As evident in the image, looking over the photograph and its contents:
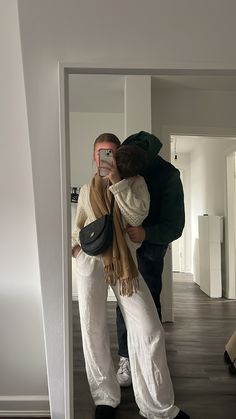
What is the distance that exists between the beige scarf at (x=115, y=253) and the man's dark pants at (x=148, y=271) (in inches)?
5.7

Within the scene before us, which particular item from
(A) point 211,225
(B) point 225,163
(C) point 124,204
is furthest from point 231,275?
(C) point 124,204

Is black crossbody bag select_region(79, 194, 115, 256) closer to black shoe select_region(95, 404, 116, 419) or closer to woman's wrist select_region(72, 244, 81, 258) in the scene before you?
woman's wrist select_region(72, 244, 81, 258)

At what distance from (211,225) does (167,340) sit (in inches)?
35.8

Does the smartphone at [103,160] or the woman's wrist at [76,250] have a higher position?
the smartphone at [103,160]

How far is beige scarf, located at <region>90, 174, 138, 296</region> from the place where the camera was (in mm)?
1218

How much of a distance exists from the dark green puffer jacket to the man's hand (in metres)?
0.04

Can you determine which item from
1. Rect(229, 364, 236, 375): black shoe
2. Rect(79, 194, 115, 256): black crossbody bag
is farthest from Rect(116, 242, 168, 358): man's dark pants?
Rect(229, 364, 236, 375): black shoe

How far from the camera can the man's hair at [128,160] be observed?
1228 millimetres

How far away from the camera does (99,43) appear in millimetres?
1116

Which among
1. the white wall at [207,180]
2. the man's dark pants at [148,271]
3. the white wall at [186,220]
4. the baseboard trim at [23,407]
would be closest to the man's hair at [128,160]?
the man's dark pants at [148,271]

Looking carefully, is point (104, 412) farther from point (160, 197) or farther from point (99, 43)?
point (99, 43)

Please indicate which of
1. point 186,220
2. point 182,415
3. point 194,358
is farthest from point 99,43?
point 194,358

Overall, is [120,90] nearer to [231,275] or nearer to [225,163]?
[225,163]

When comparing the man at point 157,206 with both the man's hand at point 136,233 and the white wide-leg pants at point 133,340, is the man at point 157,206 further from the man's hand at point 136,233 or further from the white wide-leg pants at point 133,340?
the white wide-leg pants at point 133,340
